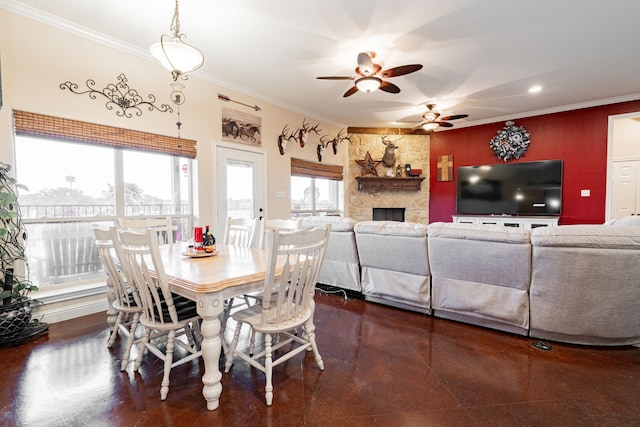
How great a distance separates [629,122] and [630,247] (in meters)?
5.91

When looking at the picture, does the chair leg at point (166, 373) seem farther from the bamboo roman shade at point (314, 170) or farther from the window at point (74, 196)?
the bamboo roman shade at point (314, 170)

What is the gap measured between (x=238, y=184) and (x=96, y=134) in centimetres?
187

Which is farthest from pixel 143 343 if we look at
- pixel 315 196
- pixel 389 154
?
pixel 389 154

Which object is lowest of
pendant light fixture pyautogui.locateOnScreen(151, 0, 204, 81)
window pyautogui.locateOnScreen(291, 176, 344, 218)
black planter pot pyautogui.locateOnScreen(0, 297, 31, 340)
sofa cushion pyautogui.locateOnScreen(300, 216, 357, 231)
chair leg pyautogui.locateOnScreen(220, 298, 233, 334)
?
chair leg pyautogui.locateOnScreen(220, 298, 233, 334)

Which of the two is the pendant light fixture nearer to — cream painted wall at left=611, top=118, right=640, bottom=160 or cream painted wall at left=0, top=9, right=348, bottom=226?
cream painted wall at left=0, top=9, right=348, bottom=226

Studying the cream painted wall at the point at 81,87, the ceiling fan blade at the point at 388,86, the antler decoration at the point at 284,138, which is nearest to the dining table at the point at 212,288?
the cream painted wall at the point at 81,87

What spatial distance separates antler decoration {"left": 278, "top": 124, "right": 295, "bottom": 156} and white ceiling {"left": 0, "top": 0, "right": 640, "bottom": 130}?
605 millimetres

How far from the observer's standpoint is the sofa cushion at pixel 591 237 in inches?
76.4

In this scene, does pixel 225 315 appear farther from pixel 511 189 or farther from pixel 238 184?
pixel 511 189

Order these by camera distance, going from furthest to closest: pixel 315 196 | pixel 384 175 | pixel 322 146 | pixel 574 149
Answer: pixel 384 175 < pixel 315 196 < pixel 322 146 < pixel 574 149

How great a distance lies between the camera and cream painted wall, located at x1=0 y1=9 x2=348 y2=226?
98.2 inches

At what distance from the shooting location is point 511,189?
5793 mm

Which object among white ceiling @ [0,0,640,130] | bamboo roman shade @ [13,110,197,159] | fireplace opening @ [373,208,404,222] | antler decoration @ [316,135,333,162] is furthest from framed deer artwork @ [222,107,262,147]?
fireplace opening @ [373,208,404,222]

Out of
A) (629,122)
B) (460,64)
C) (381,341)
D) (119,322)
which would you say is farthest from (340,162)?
(629,122)
